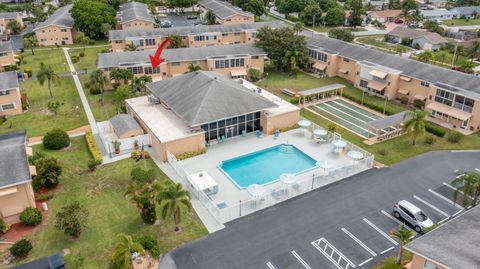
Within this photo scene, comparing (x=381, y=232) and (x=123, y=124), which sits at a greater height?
(x=123, y=124)

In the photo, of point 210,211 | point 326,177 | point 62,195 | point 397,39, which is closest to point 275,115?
point 326,177

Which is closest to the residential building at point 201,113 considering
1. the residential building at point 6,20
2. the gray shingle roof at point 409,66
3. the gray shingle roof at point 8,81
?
the gray shingle roof at point 8,81

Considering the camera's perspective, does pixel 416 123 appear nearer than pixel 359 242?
No

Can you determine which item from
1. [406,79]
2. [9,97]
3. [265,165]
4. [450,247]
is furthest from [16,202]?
[406,79]

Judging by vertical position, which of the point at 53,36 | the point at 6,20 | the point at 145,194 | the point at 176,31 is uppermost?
the point at 6,20

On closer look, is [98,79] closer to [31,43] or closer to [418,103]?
[31,43]

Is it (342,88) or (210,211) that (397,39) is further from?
(210,211)
